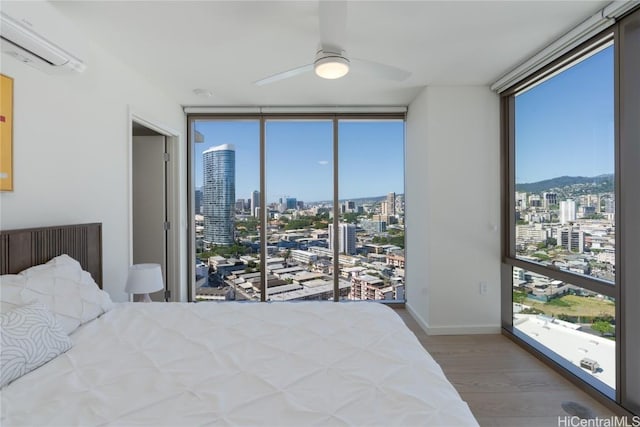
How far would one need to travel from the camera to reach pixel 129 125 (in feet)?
8.30

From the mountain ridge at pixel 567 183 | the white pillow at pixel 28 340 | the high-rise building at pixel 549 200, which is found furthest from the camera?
the high-rise building at pixel 549 200

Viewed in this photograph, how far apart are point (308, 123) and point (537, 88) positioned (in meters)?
2.42

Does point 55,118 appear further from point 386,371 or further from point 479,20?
point 479,20

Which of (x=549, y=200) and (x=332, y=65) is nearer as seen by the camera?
(x=332, y=65)

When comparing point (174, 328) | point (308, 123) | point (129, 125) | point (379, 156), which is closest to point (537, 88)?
point (379, 156)

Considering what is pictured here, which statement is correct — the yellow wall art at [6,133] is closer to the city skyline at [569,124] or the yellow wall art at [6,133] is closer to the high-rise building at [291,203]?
the high-rise building at [291,203]

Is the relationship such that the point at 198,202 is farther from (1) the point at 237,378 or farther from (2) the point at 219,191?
(1) the point at 237,378

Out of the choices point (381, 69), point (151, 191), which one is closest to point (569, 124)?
point (381, 69)

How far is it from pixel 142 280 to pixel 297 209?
198cm

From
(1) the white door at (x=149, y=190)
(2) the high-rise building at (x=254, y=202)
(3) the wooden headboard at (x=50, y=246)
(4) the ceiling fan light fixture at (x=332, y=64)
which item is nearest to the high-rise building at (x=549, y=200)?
(4) the ceiling fan light fixture at (x=332, y=64)

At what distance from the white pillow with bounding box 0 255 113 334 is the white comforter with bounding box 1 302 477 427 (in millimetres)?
95

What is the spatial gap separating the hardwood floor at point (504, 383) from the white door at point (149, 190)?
324 cm

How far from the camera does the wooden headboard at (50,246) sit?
1477 mm

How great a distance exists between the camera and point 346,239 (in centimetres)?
381
